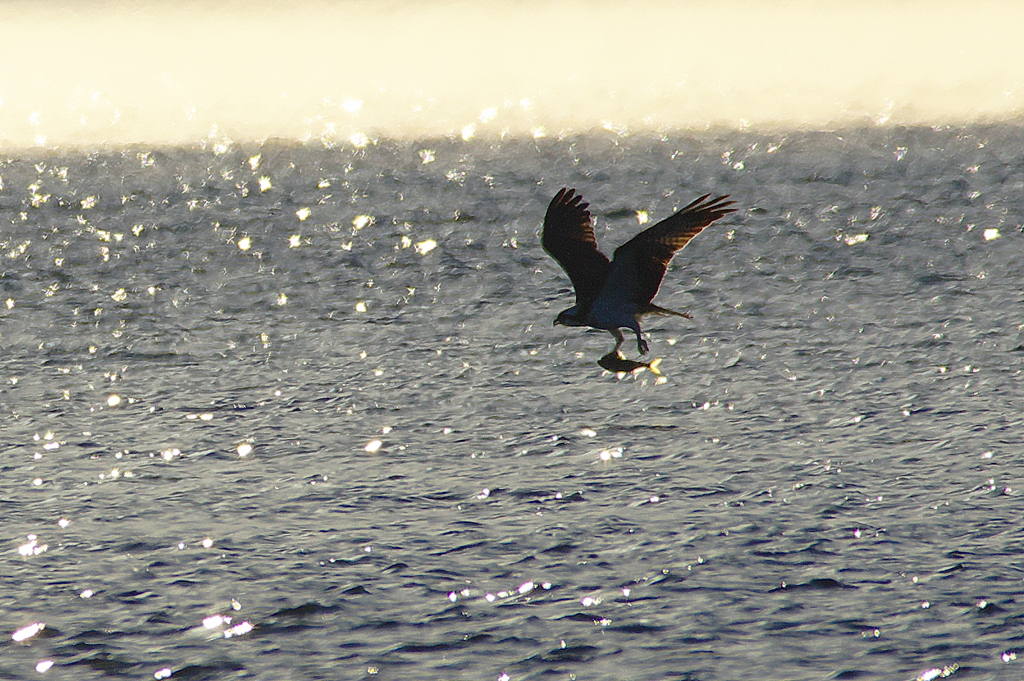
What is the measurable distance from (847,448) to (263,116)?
37.2 metres

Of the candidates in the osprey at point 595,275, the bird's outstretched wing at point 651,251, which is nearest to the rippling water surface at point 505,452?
the osprey at point 595,275

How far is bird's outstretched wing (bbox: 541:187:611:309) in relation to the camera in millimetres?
11352

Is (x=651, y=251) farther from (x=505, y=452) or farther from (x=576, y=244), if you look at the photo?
(x=505, y=452)

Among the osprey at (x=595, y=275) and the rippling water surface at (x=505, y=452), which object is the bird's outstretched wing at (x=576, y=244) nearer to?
the osprey at (x=595, y=275)

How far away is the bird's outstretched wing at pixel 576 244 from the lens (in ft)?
37.2

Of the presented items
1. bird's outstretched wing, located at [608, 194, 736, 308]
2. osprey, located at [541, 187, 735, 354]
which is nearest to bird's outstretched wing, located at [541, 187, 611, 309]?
osprey, located at [541, 187, 735, 354]

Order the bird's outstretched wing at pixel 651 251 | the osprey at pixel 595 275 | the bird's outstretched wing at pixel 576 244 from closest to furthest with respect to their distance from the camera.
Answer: the bird's outstretched wing at pixel 651 251, the osprey at pixel 595 275, the bird's outstretched wing at pixel 576 244

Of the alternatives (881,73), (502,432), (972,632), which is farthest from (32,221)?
(881,73)

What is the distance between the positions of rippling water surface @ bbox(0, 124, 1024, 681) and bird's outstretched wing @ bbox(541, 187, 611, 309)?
2.89 metres

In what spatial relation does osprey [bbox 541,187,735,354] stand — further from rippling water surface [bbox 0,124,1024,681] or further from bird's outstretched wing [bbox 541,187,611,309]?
rippling water surface [bbox 0,124,1024,681]

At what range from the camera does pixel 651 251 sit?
11.0 meters

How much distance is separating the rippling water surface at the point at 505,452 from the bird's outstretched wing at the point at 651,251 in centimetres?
285

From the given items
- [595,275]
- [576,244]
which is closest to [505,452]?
[595,275]

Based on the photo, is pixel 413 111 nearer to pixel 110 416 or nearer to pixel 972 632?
pixel 110 416
